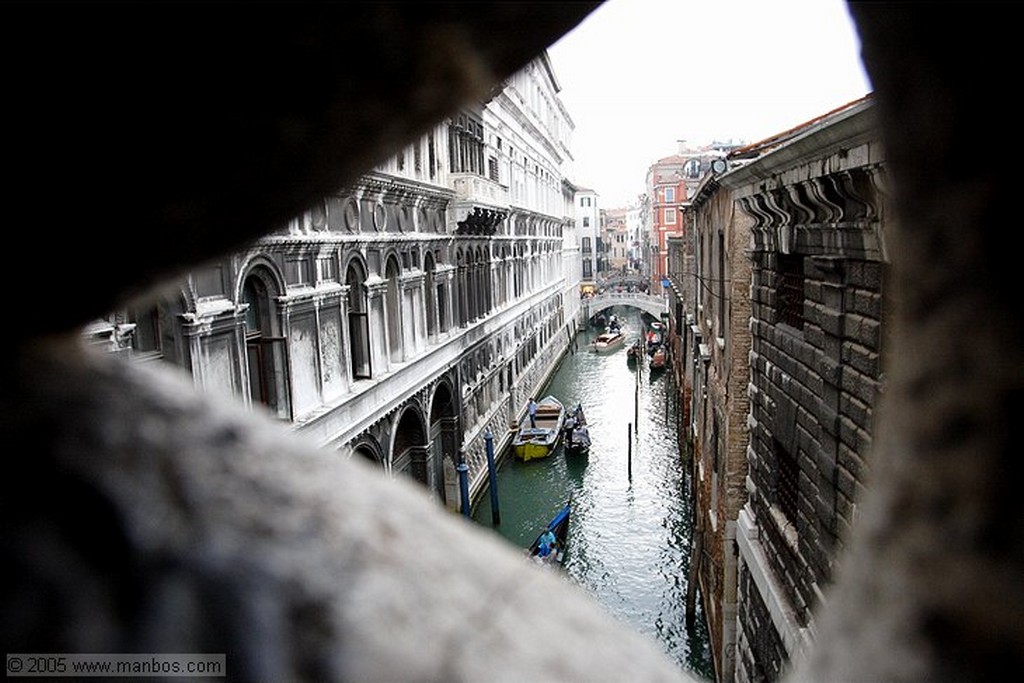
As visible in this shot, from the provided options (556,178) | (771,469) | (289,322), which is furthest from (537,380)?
(771,469)

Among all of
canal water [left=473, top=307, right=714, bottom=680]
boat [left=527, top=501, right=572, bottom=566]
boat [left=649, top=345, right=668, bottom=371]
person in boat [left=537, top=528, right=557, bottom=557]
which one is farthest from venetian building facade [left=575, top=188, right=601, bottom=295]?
person in boat [left=537, top=528, right=557, bottom=557]

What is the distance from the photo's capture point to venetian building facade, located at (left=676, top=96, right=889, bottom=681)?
404 centimetres

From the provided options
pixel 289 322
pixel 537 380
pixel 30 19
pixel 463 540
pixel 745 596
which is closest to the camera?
pixel 30 19

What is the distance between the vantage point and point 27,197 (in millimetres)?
581

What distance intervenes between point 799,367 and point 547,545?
8750mm

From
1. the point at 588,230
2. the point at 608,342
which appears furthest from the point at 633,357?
the point at 588,230

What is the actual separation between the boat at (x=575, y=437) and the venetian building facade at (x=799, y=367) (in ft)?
35.6

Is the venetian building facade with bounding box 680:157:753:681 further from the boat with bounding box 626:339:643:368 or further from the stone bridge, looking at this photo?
the stone bridge

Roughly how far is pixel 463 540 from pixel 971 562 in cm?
44

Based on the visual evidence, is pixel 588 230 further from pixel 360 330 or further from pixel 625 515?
pixel 360 330

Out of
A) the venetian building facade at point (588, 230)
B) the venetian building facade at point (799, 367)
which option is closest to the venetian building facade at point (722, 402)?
the venetian building facade at point (799, 367)

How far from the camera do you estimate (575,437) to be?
66.7 feet

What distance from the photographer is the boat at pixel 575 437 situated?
66.2 feet

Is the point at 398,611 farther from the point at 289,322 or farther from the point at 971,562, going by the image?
the point at 289,322
